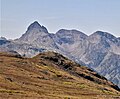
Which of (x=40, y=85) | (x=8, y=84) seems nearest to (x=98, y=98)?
(x=40, y=85)

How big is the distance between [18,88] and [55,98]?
2136 cm

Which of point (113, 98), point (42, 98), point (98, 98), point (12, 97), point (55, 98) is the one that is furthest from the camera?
point (113, 98)

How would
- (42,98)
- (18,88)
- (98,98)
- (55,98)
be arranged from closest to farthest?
(42,98), (55,98), (18,88), (98,98)

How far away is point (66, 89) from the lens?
19938cm

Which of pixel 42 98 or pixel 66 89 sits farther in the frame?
pixel 66 89

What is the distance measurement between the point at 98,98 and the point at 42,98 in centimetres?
4840

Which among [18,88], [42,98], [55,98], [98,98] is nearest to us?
[42,98]

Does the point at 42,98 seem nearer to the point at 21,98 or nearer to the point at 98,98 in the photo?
the point at 21,98

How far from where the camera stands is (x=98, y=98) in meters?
179

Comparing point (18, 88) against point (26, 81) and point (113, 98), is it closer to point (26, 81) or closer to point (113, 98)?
point (26, 81)

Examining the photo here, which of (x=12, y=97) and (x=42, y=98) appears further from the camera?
(x=42, y=98)

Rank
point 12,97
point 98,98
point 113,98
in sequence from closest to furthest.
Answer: point 12,97, point 98,98, point 113,98

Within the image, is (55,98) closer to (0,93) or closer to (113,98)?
(0,93)

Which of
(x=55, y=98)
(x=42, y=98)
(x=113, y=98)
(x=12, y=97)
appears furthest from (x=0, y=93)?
(x=113, y=98)
